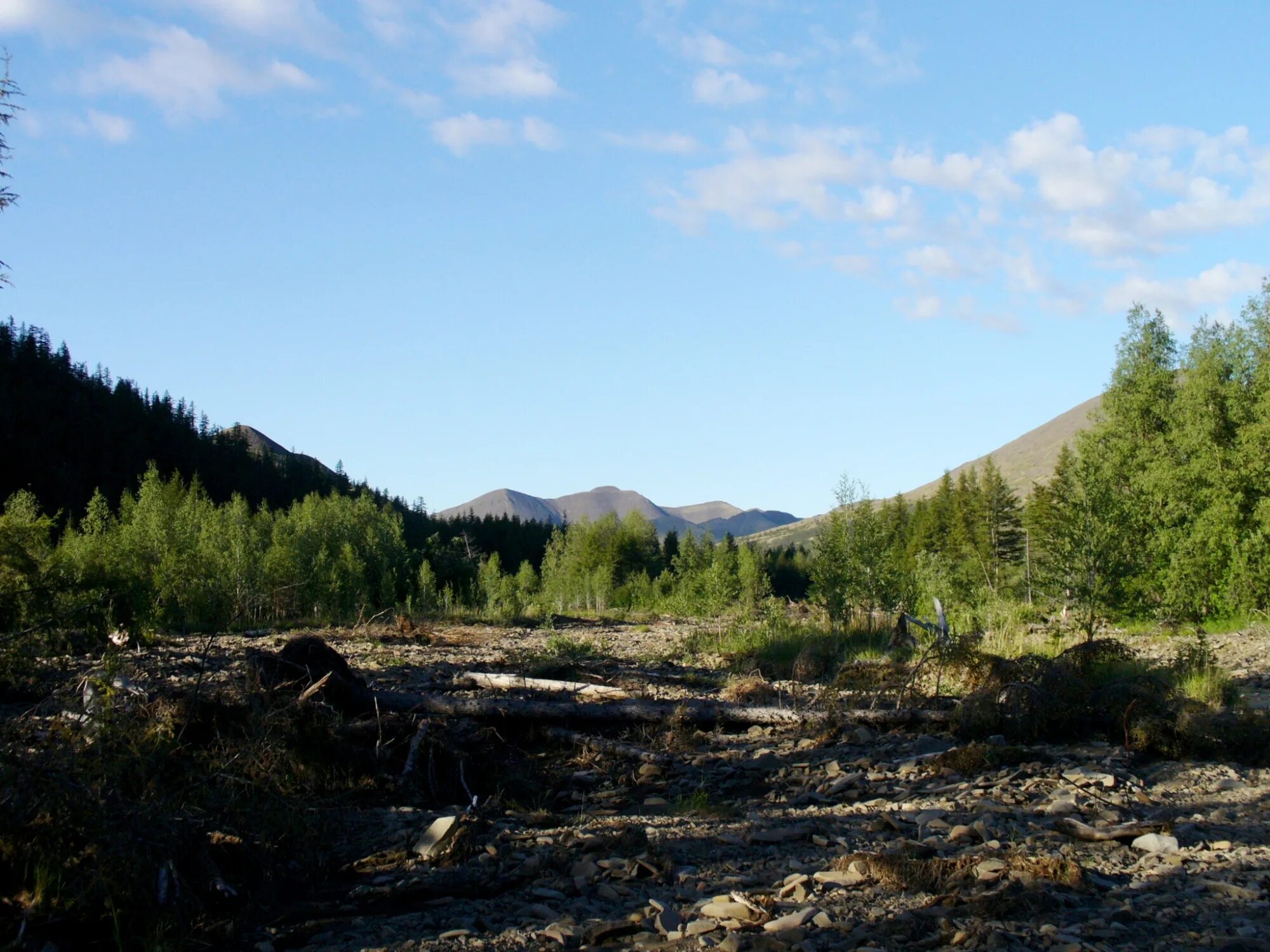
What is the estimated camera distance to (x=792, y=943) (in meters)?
4.93

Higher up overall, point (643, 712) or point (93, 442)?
point (93, 442)

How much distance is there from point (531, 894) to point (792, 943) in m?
1.68

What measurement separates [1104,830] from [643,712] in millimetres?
5438

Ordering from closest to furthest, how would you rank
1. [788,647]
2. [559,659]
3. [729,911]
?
[729,911] → [559,659] → [788,647]

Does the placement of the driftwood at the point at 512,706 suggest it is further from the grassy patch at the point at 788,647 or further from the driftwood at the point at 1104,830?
the grassy patch at the point at 788,647

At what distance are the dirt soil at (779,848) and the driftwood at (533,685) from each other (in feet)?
5.23

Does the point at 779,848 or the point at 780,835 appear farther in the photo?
the point at 780,835

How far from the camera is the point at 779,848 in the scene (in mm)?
6867

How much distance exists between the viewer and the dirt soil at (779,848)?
16.9ft

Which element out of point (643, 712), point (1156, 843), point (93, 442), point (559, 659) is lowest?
point (1156, 843)

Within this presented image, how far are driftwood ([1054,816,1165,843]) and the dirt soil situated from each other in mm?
50

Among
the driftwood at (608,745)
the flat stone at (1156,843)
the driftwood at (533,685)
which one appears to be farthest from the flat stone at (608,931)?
the driftwood at (533,685)

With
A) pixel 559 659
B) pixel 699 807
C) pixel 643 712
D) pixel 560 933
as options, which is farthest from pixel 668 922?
pixel 559 659

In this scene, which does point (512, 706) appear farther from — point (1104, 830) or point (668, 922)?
point (1104, 830)
